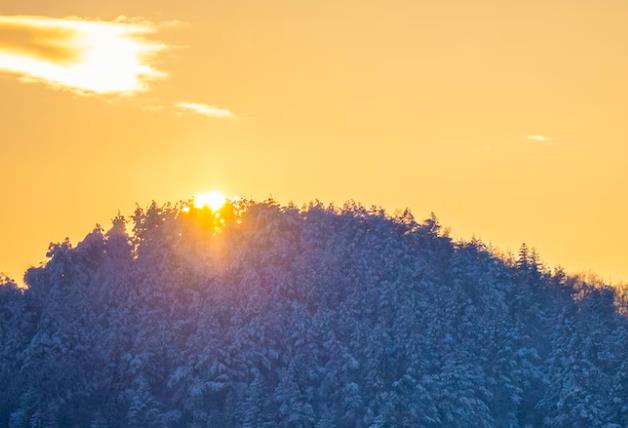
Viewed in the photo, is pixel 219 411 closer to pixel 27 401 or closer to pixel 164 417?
pixel 164 417

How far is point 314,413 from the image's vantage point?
196500 mm

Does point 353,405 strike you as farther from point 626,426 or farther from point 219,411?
point 626,426

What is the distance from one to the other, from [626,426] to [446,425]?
2253cm

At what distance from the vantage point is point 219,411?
648 ft

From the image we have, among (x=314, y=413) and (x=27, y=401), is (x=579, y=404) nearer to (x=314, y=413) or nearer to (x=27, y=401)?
(x=314, y=413)

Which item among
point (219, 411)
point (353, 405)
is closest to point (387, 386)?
point (353, 405)

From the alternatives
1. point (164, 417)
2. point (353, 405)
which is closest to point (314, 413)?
point (353, 405)

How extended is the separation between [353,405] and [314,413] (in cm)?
533

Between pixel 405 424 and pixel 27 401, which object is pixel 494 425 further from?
pixel 27 401

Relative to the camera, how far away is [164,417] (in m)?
199

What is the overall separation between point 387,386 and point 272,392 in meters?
14.6

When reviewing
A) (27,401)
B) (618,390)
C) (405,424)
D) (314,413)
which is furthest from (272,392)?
(618,390)

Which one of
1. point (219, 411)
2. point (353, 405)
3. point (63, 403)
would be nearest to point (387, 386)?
point (353, 405)

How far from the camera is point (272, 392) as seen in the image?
19875cm
